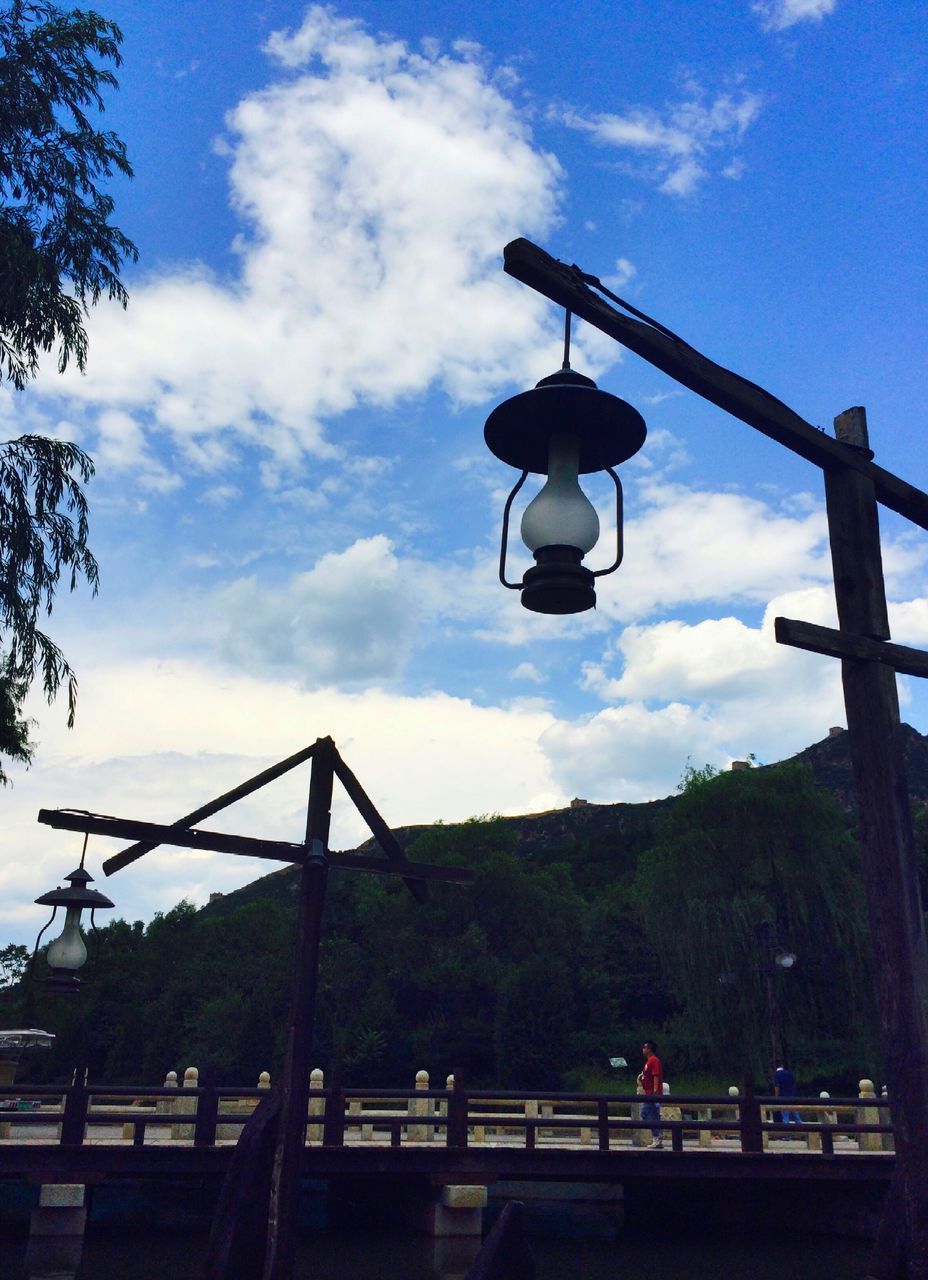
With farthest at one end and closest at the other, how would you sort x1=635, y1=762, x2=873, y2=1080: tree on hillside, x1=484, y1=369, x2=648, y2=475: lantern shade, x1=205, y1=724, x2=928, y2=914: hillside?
x1=205, y1=724, x2=928, y2=914: hillside
x1=635, y1=762, x2=873, y2=1080: tree on hillside
x1=484, y1=369, x2=648, y2=475: lantern shade

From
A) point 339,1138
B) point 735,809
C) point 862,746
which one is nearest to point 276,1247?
point 339,1138

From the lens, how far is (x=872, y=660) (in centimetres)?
436

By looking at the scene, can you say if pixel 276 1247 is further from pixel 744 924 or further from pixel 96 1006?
pixel 96 1006

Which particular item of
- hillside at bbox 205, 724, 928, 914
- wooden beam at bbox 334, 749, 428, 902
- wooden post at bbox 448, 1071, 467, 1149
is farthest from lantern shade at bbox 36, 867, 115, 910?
hillside at bbox 205, 724, 928, 914

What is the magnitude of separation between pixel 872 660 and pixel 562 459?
1595 mm

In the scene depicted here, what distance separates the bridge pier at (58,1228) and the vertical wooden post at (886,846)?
48.4ft

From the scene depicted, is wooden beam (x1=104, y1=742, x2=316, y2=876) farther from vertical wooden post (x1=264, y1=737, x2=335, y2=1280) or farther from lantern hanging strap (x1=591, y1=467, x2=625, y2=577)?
lantern hanging strap (x1=591, y1=467, x2=625, y2=577)

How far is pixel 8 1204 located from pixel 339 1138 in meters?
7.32

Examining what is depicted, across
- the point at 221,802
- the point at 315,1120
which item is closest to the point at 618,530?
the point at 221,802

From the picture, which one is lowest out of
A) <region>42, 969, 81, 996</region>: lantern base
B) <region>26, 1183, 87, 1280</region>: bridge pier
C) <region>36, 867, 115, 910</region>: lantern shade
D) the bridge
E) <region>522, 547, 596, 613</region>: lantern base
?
<region>26, 1183, 87, 1280</region>: bridge pier

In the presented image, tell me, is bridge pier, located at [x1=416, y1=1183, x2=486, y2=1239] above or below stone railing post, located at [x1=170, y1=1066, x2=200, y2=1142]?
below

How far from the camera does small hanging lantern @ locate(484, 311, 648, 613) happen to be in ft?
12.2

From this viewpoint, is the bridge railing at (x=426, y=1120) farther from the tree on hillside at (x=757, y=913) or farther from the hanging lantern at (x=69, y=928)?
the tree on hillside at (x=757, y=913)

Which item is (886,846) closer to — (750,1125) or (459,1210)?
(459,1210)
